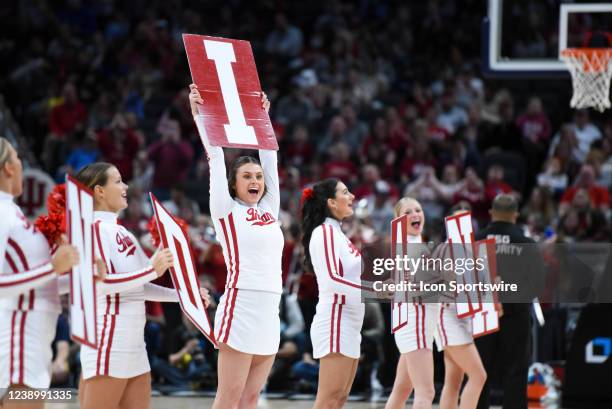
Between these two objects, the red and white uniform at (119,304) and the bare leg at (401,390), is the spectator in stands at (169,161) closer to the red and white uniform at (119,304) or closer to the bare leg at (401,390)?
the bare leg at (401,390)

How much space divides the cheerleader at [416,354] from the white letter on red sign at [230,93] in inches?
62.9

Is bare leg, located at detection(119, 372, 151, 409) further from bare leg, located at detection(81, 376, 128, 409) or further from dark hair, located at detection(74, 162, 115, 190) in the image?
dark hair, located at detection(74, 162, 115, 190)

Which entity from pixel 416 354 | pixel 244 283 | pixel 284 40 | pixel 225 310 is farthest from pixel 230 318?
pixel 284 40

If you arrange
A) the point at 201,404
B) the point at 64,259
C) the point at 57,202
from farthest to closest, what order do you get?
the point at 201,404 < the point at 57,202 < the point at 64,259

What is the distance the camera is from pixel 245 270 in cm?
595

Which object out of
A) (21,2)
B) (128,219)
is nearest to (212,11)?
(21,2)

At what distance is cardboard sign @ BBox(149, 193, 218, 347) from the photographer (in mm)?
5730

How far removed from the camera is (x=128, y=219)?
1259 centimetres

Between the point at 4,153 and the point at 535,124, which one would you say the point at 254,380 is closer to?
the point at 4,153

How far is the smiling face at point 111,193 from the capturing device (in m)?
5.61

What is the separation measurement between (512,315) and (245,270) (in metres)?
3.28

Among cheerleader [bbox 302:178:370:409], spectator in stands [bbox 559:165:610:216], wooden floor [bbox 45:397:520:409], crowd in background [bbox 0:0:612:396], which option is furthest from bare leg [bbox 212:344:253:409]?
spectator in stands [bbox 559:165:610:216]

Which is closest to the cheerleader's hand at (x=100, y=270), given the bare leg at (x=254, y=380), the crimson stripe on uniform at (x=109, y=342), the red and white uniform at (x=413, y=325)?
the crimson stripe on uniform at (x=109, y=342)

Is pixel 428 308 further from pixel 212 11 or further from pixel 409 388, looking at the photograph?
pixel 212 11
